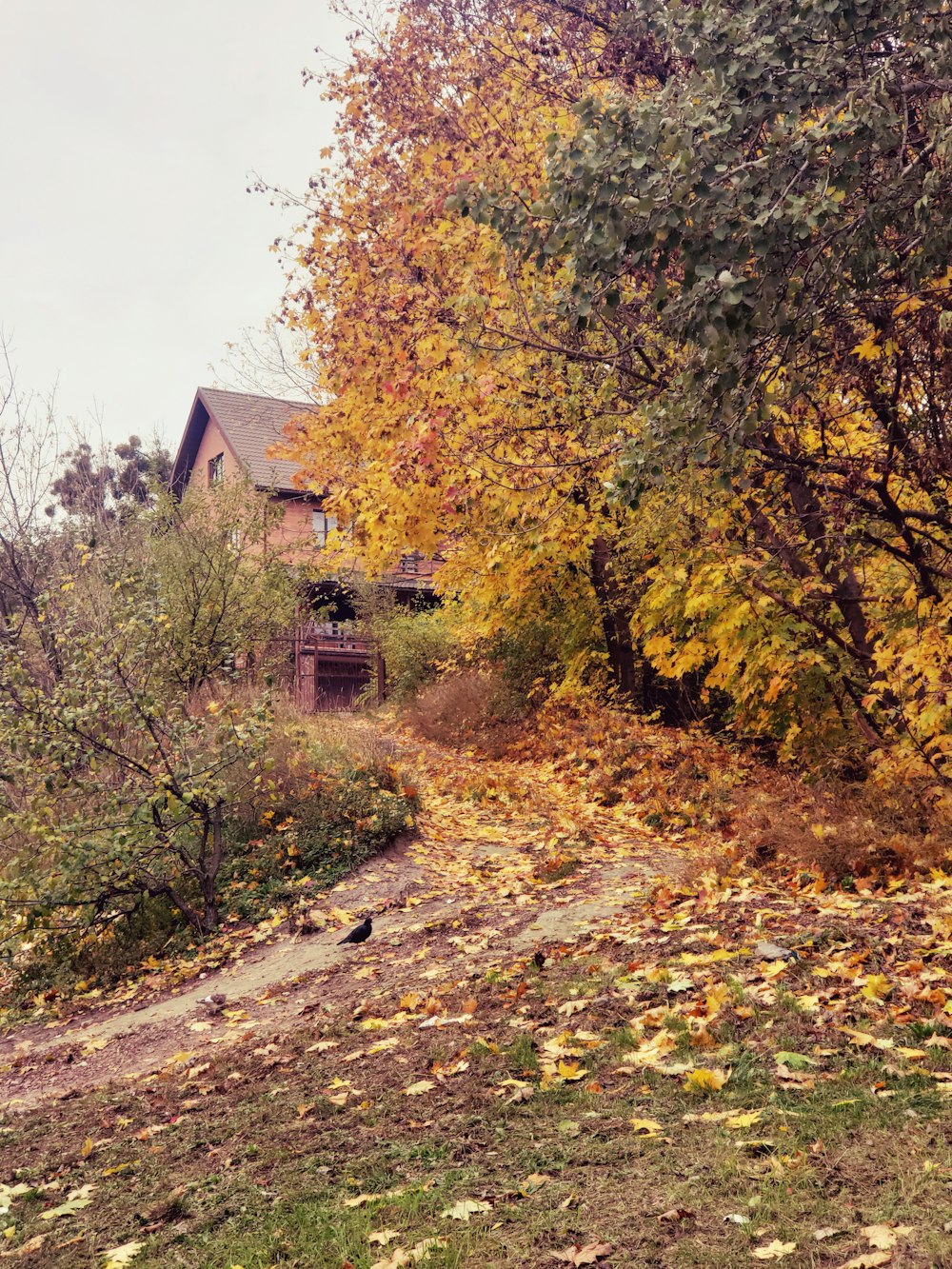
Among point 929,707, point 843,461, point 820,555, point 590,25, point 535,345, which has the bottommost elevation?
point 929,707

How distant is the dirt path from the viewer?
276 inches

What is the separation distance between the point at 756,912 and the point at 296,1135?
344 centimetres

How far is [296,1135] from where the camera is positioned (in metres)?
4.73

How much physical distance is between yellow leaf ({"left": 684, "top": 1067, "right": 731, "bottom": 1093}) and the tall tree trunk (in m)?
11.8

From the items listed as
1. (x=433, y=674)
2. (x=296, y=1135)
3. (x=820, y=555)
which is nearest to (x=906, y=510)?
(x=820, y=555)

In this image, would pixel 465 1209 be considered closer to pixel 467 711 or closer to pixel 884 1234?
pixel 884 1234

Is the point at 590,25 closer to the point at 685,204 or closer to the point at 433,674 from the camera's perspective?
the point at 685,204

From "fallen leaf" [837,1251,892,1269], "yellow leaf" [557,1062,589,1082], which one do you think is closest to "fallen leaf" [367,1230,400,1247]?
"yellow leaf" [557,1062,589,1082]

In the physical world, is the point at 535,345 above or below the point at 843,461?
above

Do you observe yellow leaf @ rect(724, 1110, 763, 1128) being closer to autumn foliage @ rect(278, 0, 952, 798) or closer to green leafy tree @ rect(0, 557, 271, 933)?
autumn foliage @ rect(278, 0, 952, 798)

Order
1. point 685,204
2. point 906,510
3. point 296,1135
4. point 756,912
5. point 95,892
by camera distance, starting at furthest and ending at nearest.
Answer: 1. point 95,892
2. point 906,510
3. point 756,912
4. point 296,1135
5. point 685,204

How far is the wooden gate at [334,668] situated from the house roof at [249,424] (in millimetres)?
5901

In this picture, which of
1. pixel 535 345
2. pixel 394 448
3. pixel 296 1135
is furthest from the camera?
pixel 394 448

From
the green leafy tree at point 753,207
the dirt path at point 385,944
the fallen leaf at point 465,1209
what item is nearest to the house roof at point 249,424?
the dirt path at point 385,944
